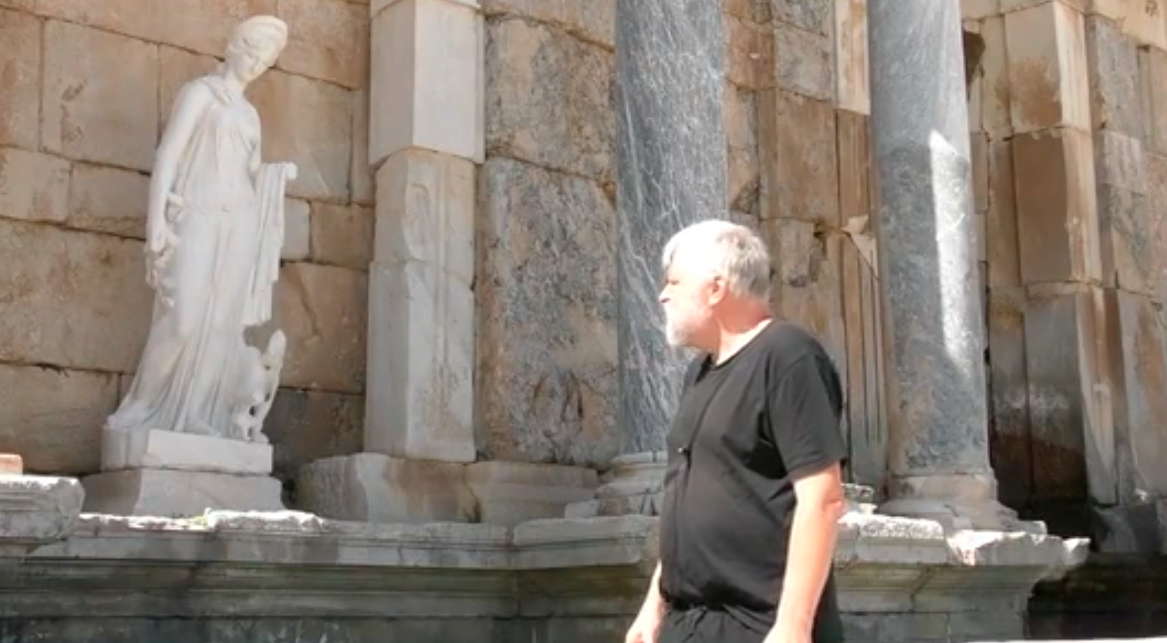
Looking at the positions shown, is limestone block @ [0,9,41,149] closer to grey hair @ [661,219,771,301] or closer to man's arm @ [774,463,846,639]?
grey hair @ [661,219,771,301]

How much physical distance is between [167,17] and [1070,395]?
6.78 metres

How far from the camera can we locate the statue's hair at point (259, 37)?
7.50 metres

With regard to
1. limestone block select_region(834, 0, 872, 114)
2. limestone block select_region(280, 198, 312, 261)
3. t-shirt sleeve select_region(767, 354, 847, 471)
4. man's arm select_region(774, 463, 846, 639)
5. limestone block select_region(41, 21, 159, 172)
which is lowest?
man's arm select_region(774, 463, 846, 639)

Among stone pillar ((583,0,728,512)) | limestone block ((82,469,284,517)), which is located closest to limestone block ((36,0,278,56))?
stone pillar ((583,0,728,512))

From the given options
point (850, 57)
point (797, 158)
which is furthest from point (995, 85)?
point (797, 158)

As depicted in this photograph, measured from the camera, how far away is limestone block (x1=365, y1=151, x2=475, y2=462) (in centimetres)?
826

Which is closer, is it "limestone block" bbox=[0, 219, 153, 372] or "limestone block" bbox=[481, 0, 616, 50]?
"limestone block" bbox=[0, 219, 153, 372]

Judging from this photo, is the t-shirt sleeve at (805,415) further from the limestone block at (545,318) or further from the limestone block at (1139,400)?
the limestone block at (1139,400)

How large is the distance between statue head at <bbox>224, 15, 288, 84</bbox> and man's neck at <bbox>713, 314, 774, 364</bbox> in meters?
4.64

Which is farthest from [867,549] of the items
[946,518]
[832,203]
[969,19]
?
[969,19]

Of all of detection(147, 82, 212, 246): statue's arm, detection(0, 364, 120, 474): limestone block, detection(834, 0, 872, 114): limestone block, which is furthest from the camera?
detection(834, 0, 872, 114): limestone block

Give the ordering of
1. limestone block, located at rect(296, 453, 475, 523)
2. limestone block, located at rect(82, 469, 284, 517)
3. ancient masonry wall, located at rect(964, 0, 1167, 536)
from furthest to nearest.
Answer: ancient masonry wall, located at rect(964, 0, 1167, 536) → limestone block, located at rect(296, 453, 475, 523) → limestone block, located at rect(82, 469, 284, 517)

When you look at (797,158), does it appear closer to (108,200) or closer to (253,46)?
(253,46)

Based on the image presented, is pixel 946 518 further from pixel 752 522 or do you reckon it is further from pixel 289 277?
pixel 752 522
